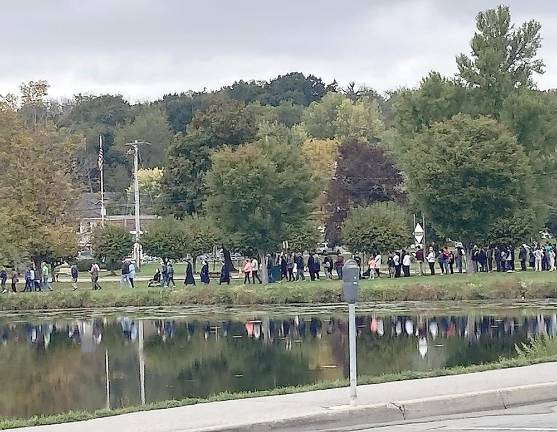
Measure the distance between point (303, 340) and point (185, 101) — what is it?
118 metres

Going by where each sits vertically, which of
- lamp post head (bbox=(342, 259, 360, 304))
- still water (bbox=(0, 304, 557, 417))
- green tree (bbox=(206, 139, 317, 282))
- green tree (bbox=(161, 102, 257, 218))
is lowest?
still water (bbox=(0, 304, 557, 417))

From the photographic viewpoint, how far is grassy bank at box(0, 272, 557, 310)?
4441 cm

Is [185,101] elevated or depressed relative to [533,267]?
elevated

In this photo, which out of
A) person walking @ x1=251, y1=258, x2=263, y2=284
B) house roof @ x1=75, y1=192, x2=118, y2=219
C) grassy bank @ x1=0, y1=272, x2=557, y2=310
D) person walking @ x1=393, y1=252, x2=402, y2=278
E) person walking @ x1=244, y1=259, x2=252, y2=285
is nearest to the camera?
grassy bank @ x1=0, y1=272, x2=557, y2=310

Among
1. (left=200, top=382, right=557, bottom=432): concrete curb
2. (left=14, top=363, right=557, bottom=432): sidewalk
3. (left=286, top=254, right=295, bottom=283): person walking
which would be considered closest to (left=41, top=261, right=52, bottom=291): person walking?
(left=286, top=254, right=295, bottom=283): person walking

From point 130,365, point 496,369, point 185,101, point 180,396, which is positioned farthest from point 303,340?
point 185,101

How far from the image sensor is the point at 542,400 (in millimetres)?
14742

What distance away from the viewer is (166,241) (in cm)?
6556

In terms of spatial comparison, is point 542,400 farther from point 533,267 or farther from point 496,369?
point 533,267

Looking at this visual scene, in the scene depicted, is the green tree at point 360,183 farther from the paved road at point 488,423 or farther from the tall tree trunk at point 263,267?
Answer: the paved road at point 488,423

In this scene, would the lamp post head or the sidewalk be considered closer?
the sidewalk

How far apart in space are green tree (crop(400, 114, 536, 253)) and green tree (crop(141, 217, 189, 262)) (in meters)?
15.8

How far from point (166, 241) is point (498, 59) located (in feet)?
72.4

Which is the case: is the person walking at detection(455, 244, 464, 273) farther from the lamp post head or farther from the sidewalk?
the lamp post head
